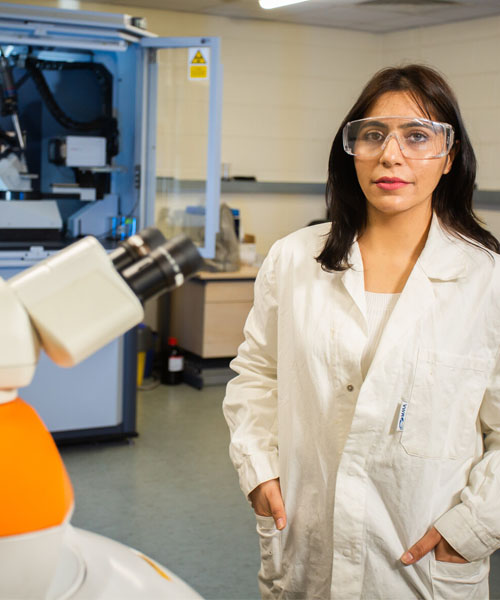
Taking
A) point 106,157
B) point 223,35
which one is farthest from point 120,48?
point 223,35

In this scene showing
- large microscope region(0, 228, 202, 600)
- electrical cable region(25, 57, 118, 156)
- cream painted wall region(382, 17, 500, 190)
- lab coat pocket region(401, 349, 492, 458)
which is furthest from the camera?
cream painted wall region(382, 17, 500, 190)

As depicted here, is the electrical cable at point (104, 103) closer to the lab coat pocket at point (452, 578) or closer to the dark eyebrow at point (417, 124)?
the dark eyebrow at point (417, 124)

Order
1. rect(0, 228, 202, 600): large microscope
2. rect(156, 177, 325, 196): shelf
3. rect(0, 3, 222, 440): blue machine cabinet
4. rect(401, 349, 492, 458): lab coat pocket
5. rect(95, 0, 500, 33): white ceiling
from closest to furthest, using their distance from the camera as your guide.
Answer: rect(0, 228, 202, 600): large microscope → rect(401, 349, 492, 458): lab coat pocket → rect(0, 3, 222, 440): blue machine cabinet → rect(95, 0, 500, 33): white ceiling → rect(156, 177, 325, 196): shelf

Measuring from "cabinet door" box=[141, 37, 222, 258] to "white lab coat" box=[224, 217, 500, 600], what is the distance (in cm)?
240

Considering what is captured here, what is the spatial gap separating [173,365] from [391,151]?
366 centimetres

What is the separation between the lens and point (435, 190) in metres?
1.46

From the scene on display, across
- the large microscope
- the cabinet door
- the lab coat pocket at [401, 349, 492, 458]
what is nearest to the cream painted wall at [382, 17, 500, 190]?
the cabinet door

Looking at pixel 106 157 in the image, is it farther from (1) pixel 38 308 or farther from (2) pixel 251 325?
(1) pixel 38 308

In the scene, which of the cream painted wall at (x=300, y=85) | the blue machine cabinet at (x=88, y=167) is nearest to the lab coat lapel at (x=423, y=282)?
the blue machine cabinet at (x=88, y=167)

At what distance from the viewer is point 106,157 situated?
382 cm

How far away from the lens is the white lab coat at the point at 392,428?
129cm

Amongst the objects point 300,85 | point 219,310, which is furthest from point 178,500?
point 300,85

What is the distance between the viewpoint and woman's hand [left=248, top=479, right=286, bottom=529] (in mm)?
1403

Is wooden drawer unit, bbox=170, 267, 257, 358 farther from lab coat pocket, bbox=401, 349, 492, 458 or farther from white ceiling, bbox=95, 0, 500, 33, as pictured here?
lab coat pocket, bbox=401, 349, 492, 458
